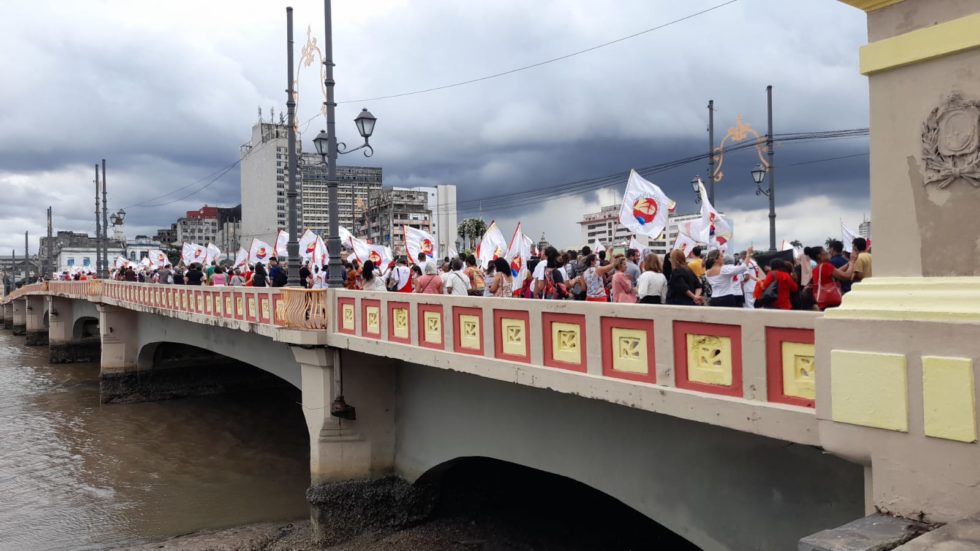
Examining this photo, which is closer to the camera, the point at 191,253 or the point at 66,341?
the point at 191,253

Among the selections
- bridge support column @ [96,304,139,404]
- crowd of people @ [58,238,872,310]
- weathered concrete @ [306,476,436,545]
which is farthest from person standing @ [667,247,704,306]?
bridge support column @ [96,304,139,404]

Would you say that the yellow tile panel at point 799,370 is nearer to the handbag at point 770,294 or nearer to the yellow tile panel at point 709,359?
the yellow tile panel at point 709,359

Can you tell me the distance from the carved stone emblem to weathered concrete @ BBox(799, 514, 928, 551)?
5.74 ft

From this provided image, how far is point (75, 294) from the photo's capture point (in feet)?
117

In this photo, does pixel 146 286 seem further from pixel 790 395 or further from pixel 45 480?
pixel 790 395

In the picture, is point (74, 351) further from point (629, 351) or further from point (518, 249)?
point (629, 351)

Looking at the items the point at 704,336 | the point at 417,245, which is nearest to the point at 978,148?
the point at 704,336

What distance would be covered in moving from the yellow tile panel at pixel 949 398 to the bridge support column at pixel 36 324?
196 feet

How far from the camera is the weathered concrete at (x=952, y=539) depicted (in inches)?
117

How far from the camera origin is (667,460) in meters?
6.68

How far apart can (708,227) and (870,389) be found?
10.8 m

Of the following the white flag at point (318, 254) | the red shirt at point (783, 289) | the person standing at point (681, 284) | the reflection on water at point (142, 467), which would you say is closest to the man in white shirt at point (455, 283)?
the person standing at point (681, 284)

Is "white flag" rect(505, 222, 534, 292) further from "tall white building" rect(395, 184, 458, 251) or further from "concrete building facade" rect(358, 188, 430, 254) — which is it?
"concrete building facade" rect(358, 188, 430, 254)

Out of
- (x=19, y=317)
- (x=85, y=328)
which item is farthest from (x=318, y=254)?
(x=19, y=317)
